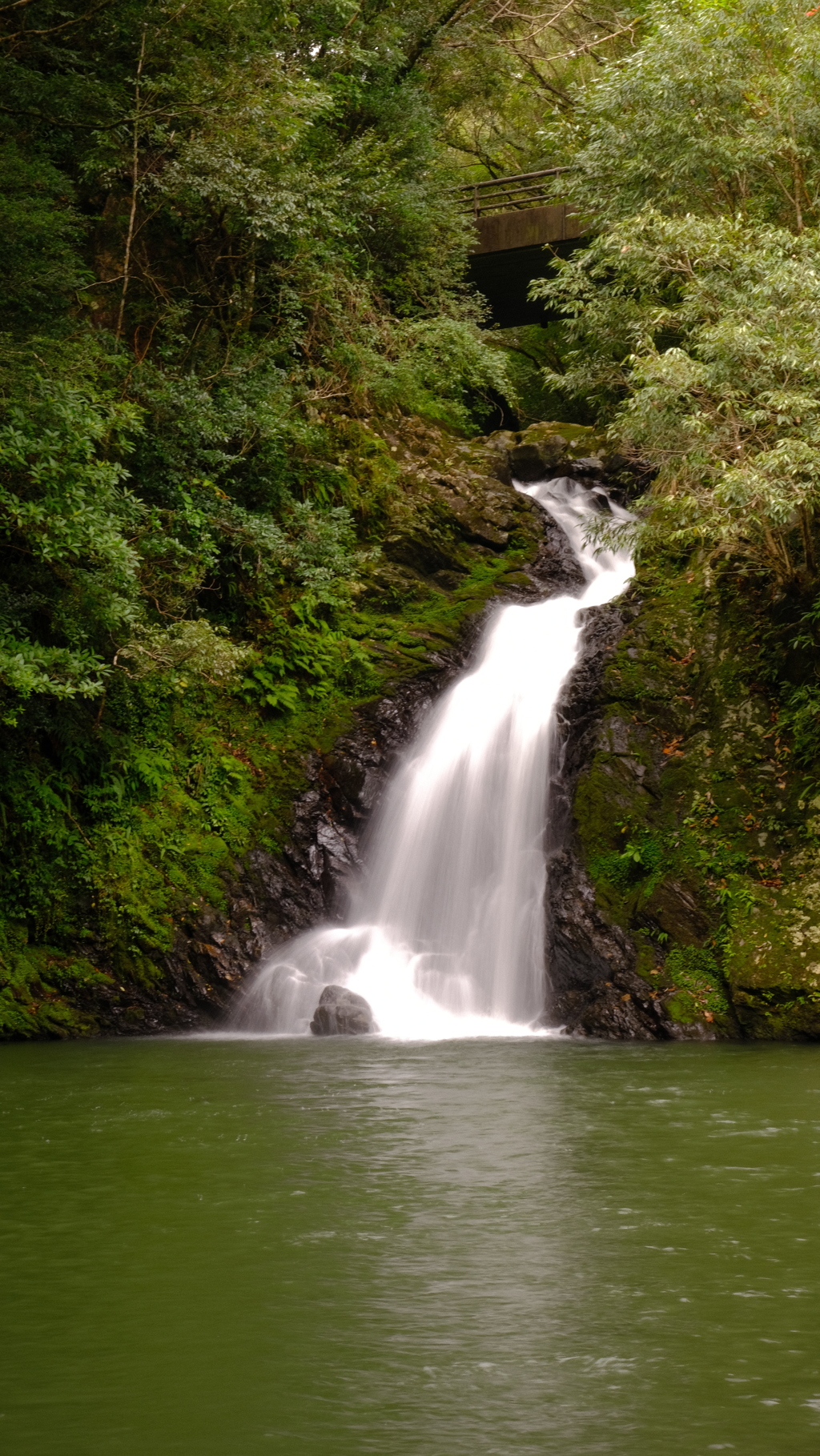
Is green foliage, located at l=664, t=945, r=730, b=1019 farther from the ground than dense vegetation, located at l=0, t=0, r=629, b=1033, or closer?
closer

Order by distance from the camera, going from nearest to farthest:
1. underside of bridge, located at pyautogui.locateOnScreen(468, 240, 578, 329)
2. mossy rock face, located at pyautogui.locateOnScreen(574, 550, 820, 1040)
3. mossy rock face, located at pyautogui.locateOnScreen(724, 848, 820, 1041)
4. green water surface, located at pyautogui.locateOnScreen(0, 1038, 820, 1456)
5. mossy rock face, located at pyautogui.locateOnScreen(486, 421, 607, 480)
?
green water surface, located at pyautogui.locateOnScreen(0, 1038, 820, 1456) → mossy rock face, located at pyautogui.locateOnScreen(724, 848, 820, 1041) → mossy rock face, located at pyautogui.locateOnScreen(574, 550, 820, 1040) → mossy rock face, located at pyautogui.locateOnScreen(486, 421, 607, 480) → underside of bridge, located at pyautogui.locateOnScreen(468, 240, 578, 329)

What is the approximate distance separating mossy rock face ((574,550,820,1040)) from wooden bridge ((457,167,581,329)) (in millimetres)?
10396

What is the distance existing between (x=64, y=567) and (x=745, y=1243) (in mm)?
9546

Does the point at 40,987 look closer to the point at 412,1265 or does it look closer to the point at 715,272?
the point at 412,1265

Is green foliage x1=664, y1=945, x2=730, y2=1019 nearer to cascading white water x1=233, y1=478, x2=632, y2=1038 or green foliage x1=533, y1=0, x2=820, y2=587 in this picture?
cascading white water x1=233, y1=478, x2=632, y2=1038

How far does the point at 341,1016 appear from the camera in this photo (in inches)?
492

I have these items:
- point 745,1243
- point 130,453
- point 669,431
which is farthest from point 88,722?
point 745,1243

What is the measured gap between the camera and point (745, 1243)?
19.5 feet

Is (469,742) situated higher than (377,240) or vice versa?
(377,240)

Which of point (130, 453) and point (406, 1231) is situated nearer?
point (406, 1231)

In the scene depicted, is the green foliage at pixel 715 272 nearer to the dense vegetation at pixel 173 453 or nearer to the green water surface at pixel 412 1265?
the dense vegetation at pixel 173 453

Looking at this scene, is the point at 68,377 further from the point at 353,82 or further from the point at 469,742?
the point at 353,82

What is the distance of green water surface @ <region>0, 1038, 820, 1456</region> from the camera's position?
Result: 4160 millimetres

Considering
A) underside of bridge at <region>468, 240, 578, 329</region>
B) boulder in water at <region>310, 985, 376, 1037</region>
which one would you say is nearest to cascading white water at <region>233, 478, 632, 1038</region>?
boulder in water at <region>310, 985, 376, 1037</region>
